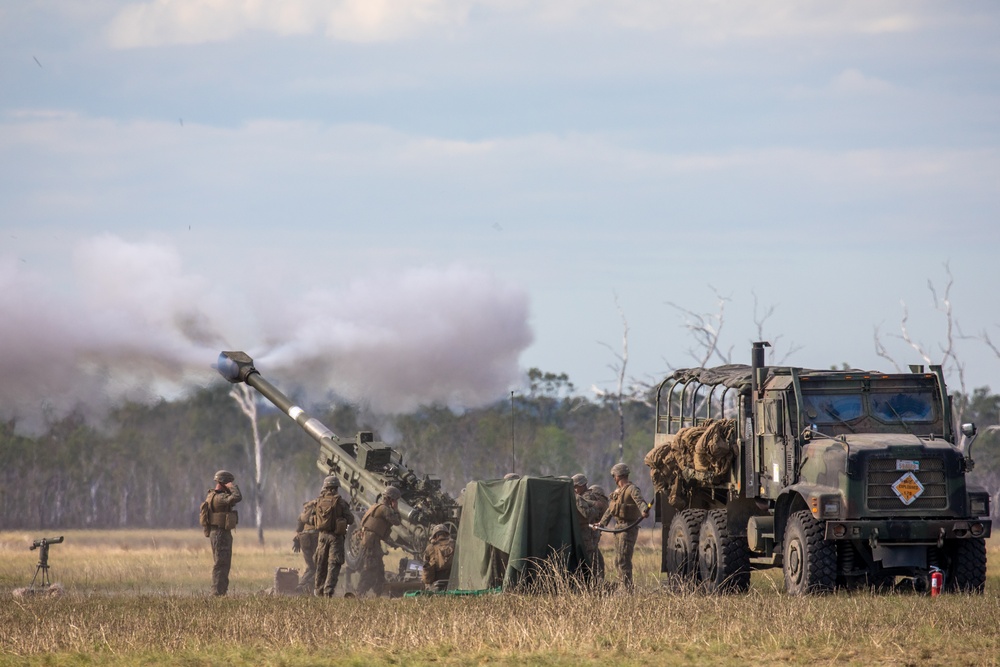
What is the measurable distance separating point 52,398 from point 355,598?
13.6 metres

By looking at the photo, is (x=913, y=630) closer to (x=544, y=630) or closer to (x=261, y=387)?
(x=544, y=630)

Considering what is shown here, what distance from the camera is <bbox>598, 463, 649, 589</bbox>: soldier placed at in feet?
67.4

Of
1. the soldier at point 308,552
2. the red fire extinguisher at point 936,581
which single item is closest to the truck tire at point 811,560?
the red fire extinguisher at point 936,581

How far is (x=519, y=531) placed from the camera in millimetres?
18531

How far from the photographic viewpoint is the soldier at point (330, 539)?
68.0 ft

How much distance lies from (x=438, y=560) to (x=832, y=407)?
610cm

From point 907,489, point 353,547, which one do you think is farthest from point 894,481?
point 353,547

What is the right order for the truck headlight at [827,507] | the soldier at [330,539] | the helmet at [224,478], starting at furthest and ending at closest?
the helmet at [224,478] < the soldier at [330,539] < the truck headlight at [827,507]

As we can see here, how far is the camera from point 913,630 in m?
13.8

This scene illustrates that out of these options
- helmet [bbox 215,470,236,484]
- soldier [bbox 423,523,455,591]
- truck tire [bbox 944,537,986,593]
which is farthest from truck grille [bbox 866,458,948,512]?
helmet [bbox 215,470,236,484]

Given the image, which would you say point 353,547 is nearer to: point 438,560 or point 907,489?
point 438,560

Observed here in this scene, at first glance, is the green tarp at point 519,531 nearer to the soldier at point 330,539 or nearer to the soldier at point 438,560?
the soldier at point 438,560

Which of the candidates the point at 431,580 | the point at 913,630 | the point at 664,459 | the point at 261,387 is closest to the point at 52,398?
the point at 261,387

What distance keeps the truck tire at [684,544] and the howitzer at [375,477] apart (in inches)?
133
